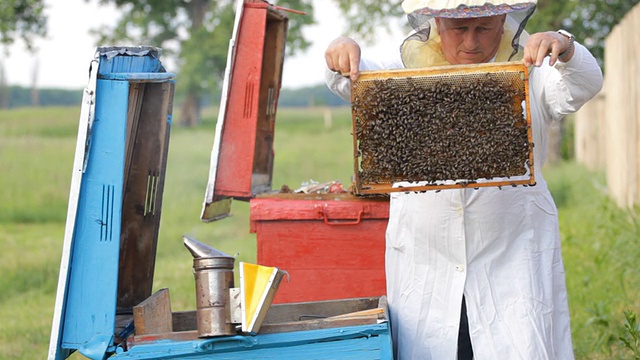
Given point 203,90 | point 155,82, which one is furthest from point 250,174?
point 203,90

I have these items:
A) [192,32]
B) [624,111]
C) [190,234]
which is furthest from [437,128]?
[192,32]

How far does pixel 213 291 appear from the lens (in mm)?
2758

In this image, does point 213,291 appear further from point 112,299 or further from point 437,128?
point 437,128

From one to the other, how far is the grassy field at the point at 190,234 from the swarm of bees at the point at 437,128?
2103 millimetres

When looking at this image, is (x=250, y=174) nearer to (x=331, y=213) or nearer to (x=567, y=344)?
(x=331, y=213)

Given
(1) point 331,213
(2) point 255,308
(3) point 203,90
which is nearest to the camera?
(2) point 255,308

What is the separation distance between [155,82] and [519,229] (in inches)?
53.4

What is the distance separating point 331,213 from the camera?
393 centimetres

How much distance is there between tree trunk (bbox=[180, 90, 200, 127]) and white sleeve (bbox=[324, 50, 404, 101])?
38743 millimetres

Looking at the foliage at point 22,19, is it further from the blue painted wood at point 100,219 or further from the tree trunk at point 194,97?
the tree trunk at point 194,97

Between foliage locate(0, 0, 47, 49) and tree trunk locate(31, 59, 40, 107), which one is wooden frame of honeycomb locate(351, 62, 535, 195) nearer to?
foliage locate(0, 0, 47, 49)

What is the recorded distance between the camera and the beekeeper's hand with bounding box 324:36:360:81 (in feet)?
9.80

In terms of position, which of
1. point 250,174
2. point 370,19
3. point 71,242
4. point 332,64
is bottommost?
point 71,242

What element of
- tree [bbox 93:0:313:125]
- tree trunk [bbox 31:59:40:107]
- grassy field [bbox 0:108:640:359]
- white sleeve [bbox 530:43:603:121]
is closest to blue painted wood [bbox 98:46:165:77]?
white sleeve [bbox 530:43:603:121]
